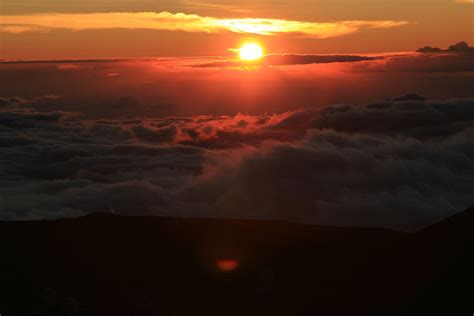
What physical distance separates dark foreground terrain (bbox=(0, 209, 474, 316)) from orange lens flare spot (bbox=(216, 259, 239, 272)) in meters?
0.09

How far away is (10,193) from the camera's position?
158875 mm

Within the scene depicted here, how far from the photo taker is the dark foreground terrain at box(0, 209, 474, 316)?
42219 millimetres

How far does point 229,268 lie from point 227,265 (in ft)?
1.80

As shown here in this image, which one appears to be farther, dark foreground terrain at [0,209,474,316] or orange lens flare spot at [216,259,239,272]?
orange lens flare spot at [216,259,239,272]

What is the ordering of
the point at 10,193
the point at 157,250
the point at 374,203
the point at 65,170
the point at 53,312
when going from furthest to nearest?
the point at 65,170 → the point at 374,203 → the point at 10,193 → the point at 157,250 → the point at 53,312

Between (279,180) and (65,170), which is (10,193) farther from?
(279,180)

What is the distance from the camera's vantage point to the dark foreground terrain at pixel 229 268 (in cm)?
4222

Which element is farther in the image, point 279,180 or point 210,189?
point 279,180

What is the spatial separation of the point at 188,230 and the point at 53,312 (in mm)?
18328

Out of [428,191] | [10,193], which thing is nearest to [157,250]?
[10,193]

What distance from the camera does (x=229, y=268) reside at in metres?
50.8

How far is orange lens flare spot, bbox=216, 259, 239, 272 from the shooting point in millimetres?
50638

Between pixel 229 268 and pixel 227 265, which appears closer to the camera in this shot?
pixel 229 268

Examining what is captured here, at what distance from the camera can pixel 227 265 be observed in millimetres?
51250
